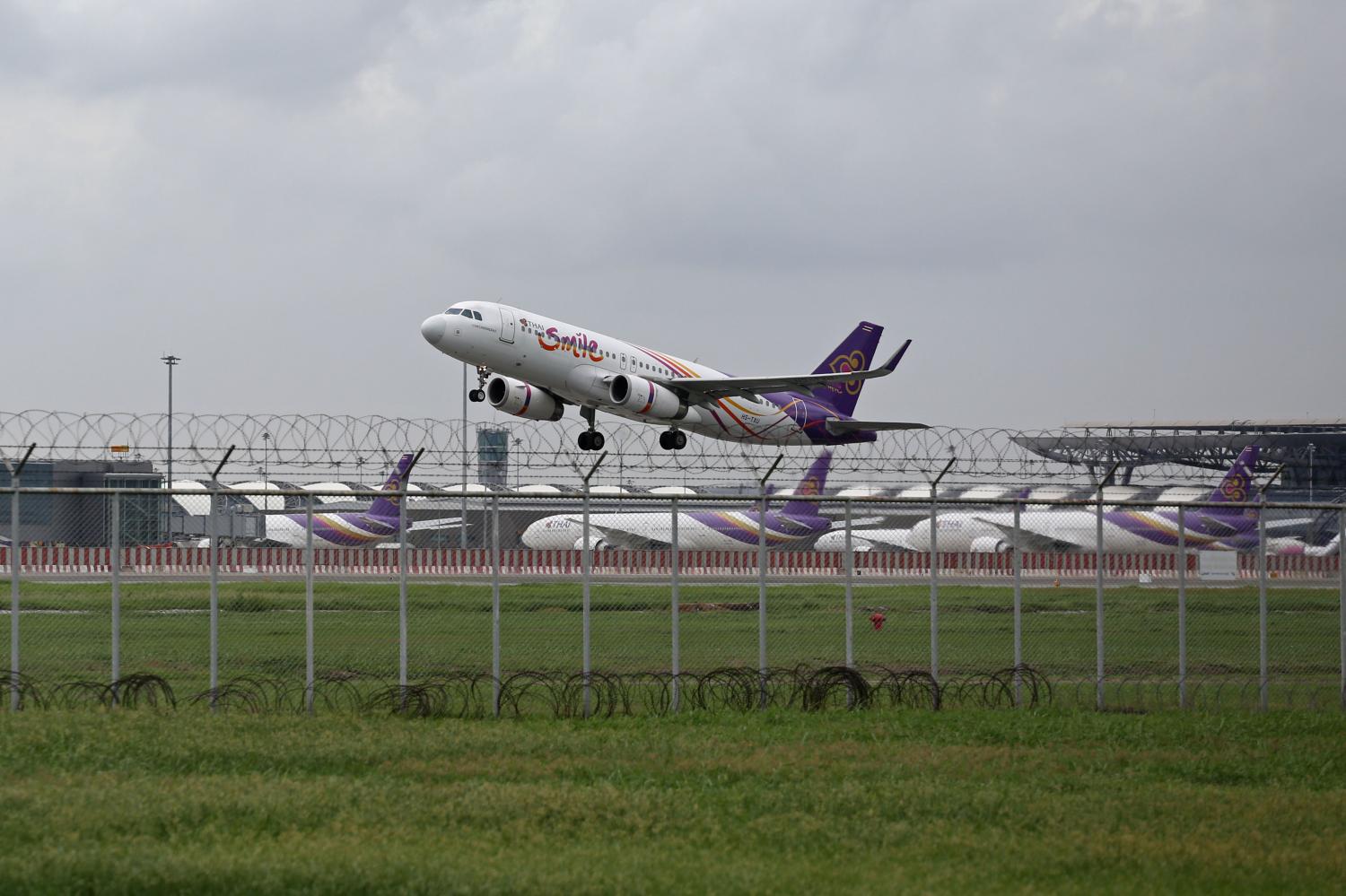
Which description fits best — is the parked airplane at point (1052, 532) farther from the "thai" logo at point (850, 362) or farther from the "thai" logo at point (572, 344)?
the "thai" logo at point (572, 344)

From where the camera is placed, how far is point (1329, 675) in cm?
2027

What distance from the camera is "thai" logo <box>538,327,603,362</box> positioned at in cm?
3956

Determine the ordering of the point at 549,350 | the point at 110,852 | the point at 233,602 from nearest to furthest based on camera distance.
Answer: the point at 110,852
the point at 233,602
the point at 549,350

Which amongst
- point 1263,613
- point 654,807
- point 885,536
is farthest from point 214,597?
point 885,536

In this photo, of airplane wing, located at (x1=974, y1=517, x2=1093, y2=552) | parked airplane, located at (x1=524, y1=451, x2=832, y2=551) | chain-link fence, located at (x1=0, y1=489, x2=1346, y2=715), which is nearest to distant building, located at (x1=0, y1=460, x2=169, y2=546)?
chain-link fence, located at (x1=0, y1=489, x2=1346, y2=715)

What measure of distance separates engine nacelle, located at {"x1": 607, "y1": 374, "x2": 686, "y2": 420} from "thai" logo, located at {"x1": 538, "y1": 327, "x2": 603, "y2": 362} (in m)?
0.94

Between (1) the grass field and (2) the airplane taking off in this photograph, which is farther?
(2) the airplane taking off

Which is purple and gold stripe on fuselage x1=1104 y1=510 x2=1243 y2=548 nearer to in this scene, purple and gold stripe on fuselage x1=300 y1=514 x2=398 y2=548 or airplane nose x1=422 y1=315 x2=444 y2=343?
purple and gold stripe on fuselage x1=300 y1=514 x2=398 y2=548

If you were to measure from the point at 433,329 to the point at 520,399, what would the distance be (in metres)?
4.86

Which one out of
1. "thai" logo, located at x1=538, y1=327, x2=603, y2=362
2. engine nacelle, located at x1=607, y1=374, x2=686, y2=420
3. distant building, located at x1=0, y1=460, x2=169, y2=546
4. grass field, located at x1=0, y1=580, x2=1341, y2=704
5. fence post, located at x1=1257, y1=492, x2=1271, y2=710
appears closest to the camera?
fence post, located at x1=1257, y1=492, x2=1271, y2=710

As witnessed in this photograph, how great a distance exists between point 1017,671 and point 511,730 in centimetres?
613

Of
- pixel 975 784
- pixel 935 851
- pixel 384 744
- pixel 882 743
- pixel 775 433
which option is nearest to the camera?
pixel 935 851

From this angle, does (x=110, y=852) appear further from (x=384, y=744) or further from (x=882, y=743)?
(x=882, y=743)

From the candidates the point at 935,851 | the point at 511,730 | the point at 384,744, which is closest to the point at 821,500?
the point at 511,730
